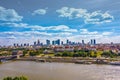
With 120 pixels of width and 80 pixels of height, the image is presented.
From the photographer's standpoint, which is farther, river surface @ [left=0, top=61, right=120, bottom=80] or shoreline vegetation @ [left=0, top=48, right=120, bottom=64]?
shoreline vegetation @ [left=0, top=48, right=120, bottom=64]

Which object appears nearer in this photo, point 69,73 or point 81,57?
point 69,73

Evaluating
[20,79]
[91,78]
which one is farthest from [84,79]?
[20,79]

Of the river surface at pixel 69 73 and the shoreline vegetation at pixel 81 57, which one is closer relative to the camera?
the river surface at pixel 69 73

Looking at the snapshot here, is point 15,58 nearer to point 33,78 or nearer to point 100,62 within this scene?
point 100,62

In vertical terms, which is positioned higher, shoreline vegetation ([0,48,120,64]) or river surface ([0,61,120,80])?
shoreline vegetation ([0,48,120,64])

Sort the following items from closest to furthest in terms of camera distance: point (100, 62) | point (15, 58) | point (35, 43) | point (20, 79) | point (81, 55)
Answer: point (20, 79), point (100, 62), point (81, 55), point (15, 58), point (35, 43)

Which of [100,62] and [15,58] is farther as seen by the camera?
[15,58]

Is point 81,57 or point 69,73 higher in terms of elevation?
point 81,57

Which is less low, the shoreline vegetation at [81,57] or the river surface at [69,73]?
the shoreline vegetation at [81,57]

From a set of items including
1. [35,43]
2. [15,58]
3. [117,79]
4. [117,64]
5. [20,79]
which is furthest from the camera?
[35,43]
